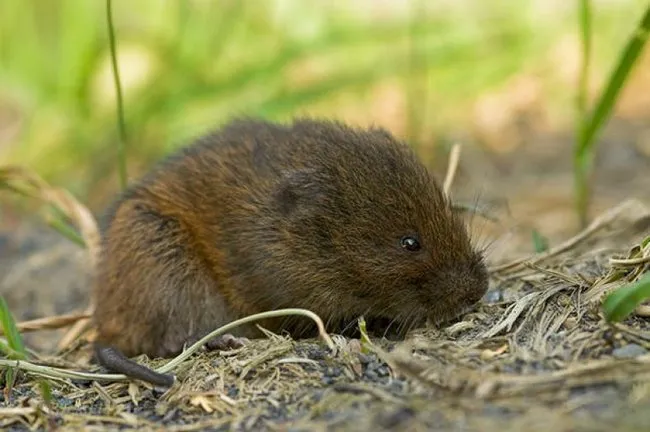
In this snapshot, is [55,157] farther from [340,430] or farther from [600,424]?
[600,424]

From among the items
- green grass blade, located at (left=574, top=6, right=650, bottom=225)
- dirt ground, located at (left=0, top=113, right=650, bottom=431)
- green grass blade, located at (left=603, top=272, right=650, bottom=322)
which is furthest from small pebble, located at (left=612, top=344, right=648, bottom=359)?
green grass blade, located at (left=574, top=6, right=650, bottom=225)

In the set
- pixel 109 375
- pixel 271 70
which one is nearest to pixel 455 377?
pixel 109 375

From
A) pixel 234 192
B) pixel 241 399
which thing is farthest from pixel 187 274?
pixel 241 399

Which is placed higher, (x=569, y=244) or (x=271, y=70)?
(x=271, y=70)

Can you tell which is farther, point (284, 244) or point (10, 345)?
point (284, 244)

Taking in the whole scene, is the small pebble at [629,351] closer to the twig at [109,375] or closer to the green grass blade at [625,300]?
the green grass blade at [625,300]

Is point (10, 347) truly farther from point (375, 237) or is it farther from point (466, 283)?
point (466, 283)

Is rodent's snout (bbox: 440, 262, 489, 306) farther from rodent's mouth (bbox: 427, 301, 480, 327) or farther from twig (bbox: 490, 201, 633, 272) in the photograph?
twig (bbox: 490, 201, 633, 272)
